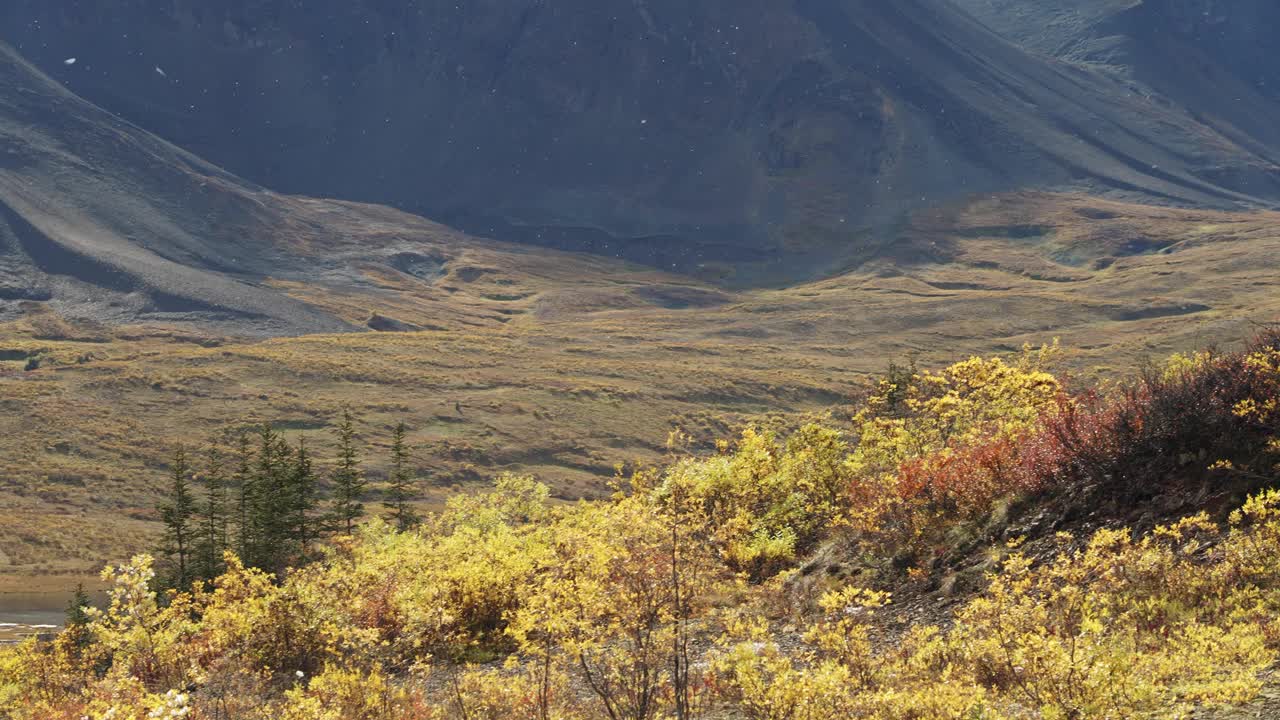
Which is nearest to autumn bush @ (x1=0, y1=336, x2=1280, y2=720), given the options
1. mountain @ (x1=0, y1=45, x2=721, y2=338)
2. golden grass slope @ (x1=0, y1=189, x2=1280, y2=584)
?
golden grass slope @ (x1=0, y1=189, x2=1280, y2=584)

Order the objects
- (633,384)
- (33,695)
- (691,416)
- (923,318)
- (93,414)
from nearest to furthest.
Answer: (33,695)
(93,414)
(691,416)
(633,384)
(923,318)

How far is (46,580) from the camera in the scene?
5538 centimetres

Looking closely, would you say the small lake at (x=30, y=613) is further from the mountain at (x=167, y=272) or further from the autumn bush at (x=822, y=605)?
the mountain at (x=167, y=272)

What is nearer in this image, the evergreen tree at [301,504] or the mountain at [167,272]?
the evergreen tree at [301,504]

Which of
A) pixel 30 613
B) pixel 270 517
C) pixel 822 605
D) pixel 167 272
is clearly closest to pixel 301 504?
pixel 270 517

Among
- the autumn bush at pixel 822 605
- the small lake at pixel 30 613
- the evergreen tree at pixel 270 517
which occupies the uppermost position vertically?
the autumn bush at pixel 822 605

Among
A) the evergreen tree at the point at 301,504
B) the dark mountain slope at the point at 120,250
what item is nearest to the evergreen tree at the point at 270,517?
the evergreen tree at the point at 301,504

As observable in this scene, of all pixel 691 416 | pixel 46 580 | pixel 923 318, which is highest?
pixel 923 318

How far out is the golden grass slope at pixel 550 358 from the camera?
78938mm

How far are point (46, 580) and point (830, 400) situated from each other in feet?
237

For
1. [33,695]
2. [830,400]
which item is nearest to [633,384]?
[830,400]

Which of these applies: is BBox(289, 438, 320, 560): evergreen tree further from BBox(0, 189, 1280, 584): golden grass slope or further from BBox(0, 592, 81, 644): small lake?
BBox(0, 189, 1280, 584): golden grass slope

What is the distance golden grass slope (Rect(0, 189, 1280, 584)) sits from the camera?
259ft

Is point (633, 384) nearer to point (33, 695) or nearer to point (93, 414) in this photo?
point (93, 414)
